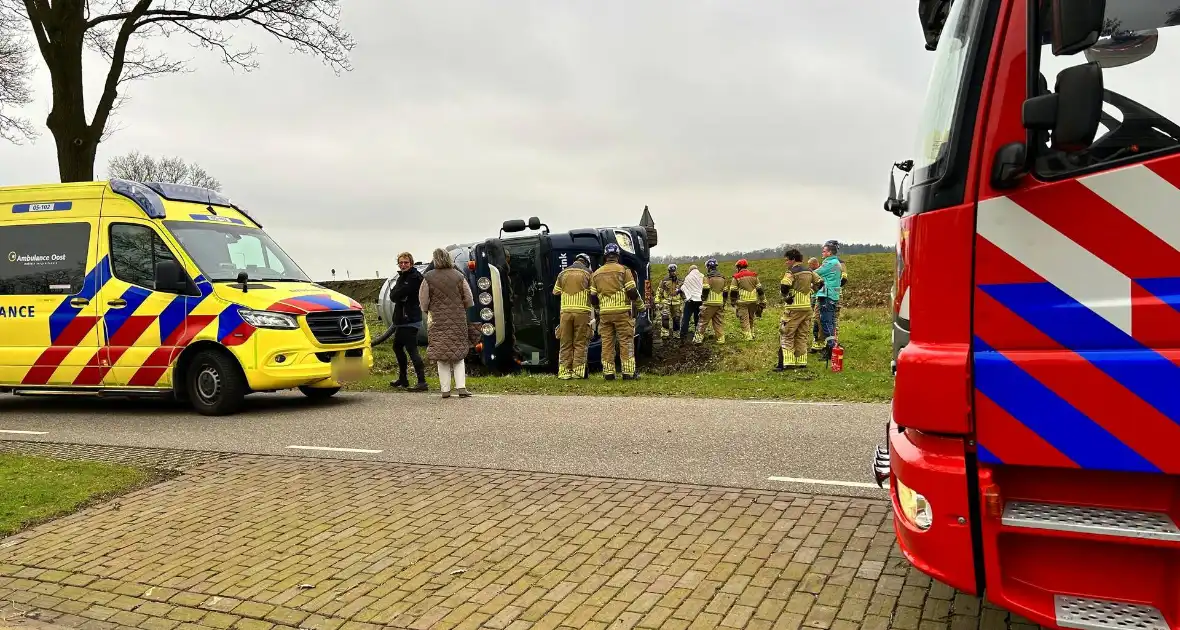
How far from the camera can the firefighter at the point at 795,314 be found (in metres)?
13.3

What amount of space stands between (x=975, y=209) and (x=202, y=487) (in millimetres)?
5624

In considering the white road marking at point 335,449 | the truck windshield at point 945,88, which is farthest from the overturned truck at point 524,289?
the truck windshield at point 945,88

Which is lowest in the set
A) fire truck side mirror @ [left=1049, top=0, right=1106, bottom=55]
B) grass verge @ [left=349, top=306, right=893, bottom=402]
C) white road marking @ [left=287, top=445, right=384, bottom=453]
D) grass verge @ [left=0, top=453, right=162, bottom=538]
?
grass verge @ [left=349, top=306, right=893, bottom=402]

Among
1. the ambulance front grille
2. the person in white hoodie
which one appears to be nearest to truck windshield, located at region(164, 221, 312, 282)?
the ambulance front grille

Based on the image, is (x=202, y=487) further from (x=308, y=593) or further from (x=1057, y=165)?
(x=1057, y=165)

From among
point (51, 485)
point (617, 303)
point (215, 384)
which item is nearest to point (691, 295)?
point (617, 303)

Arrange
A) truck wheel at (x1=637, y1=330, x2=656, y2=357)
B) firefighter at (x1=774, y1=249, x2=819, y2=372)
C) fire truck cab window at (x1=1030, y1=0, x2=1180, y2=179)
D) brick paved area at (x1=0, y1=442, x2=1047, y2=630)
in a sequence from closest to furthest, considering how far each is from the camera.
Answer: fire truck cab window at (x1=1030, y1=0, x2=1180, y2=179) < brick paved area at (x1=0, y1=442, x2=1047, y2=630) < firefighter at (x1=774, y1=249, x2=819, y2=372) < truck wheel at (x1=637, y1=330, x2=656, y2=357)

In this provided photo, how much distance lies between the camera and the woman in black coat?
1195cm

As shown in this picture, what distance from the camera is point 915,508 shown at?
9.67 feet

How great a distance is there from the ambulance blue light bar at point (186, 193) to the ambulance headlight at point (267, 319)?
1.87 meters

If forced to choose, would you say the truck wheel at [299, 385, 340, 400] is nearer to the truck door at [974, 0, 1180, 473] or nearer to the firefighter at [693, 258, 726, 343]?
the firefighter at [693, 258, 726, 343]

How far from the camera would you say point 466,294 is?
11172 millimetres

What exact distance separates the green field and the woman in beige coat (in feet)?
2.54

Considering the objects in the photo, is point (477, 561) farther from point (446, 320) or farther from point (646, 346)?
point (646, 346)
